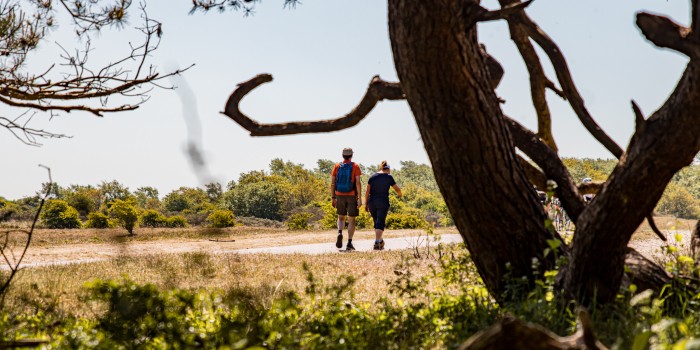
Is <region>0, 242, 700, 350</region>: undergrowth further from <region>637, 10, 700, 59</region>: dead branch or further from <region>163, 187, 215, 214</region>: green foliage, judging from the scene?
<region>163, 187, 215, 214</region>: green foliage

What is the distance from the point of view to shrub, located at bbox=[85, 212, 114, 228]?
26.8 m

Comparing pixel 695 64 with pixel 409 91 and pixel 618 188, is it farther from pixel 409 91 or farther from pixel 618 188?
pixel 409 91

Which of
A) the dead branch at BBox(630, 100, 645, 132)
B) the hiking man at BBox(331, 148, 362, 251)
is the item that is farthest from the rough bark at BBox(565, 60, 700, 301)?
the hiking man at BBox(331, 148, 362, 251)

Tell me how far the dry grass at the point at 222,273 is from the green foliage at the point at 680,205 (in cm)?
3978

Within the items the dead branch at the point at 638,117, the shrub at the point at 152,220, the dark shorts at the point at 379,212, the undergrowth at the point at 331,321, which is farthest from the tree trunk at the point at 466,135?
the shrub at the point at 152,220

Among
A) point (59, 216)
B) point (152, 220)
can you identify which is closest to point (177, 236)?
point (152, 220)

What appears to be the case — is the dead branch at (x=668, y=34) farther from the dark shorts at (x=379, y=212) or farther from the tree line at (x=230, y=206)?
the tree line at (x=230, y=206)

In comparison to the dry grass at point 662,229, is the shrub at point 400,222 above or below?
above

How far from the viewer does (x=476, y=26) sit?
A: 5.20 m

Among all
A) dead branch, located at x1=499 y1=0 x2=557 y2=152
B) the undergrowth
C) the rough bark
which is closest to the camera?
the undergrowth

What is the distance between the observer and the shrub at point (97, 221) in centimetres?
2675

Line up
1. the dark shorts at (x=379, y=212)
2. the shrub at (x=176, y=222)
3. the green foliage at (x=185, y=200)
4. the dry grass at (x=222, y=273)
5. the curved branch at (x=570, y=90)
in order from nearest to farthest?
the curved branch at (x=570, y=90), the dry grass at (x=222, y=273), the dark shorts at (x=379, y=212), the shrub at (x=176, y=222), the green foliage at (x=185, y=200)

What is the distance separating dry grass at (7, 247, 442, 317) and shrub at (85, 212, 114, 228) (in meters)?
15.6

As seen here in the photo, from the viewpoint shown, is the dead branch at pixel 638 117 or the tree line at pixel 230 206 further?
the tree line at pixel 230 206
